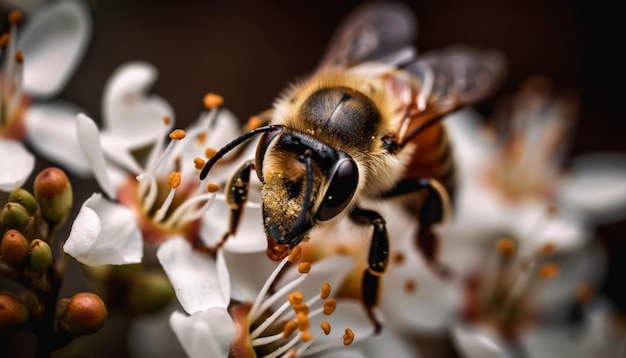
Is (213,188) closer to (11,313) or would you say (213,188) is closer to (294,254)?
(294,254)

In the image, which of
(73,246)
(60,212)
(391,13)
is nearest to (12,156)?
(60,212)

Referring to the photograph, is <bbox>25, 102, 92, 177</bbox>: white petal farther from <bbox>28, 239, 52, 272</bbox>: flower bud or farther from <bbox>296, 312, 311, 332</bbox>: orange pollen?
<bbox>296, 312, 311, 332</bbox>: orange pollen

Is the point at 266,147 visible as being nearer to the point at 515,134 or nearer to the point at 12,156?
the point at 12,156

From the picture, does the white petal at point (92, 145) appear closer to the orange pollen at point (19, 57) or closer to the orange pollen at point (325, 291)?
the orange pollen at point (19, 57)

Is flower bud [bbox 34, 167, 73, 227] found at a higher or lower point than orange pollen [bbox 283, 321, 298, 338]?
higher

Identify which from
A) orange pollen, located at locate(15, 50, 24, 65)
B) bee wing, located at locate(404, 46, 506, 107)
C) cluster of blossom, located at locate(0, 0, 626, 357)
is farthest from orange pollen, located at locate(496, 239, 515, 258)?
orange pollen, located at locate(15, 50, 24, 65)
